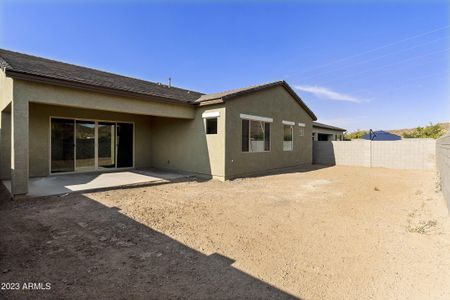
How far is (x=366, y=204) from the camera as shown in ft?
21.5

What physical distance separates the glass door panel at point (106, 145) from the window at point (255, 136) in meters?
6.49

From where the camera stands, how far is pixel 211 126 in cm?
1065

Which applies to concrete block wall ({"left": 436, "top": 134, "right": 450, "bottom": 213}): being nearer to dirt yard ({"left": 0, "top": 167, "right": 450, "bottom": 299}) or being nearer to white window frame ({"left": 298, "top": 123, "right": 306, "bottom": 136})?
dirt yard ({"left": 0, "top": 167, "right": 450, "bottom": 299})

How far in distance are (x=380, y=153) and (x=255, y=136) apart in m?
10.0

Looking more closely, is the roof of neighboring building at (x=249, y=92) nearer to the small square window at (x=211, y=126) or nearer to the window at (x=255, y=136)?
the small square window at (x=211, y=126)

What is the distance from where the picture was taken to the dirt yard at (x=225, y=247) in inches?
108

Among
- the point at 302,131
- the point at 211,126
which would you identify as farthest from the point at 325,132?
the point at 211,126

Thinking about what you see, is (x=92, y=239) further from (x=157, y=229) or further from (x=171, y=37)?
(x=171, y=37)

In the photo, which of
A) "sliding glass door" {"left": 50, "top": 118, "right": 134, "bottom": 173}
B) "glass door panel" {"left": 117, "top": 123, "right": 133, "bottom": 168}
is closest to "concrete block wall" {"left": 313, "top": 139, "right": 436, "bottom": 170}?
"glass door panel" {"left": 117, "top": 123, "right": 133, "bottom": 168}

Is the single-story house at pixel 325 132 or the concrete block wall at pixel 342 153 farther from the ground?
the single-story house at pixel 325 132

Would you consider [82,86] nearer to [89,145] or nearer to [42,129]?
[42,129]

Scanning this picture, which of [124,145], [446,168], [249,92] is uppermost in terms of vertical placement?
[249,92]

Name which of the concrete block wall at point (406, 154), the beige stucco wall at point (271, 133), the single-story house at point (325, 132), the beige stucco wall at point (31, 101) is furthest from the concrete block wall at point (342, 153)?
the beige stucco wall at point (31, 101)

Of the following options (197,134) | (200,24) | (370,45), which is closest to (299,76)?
(370,45)
